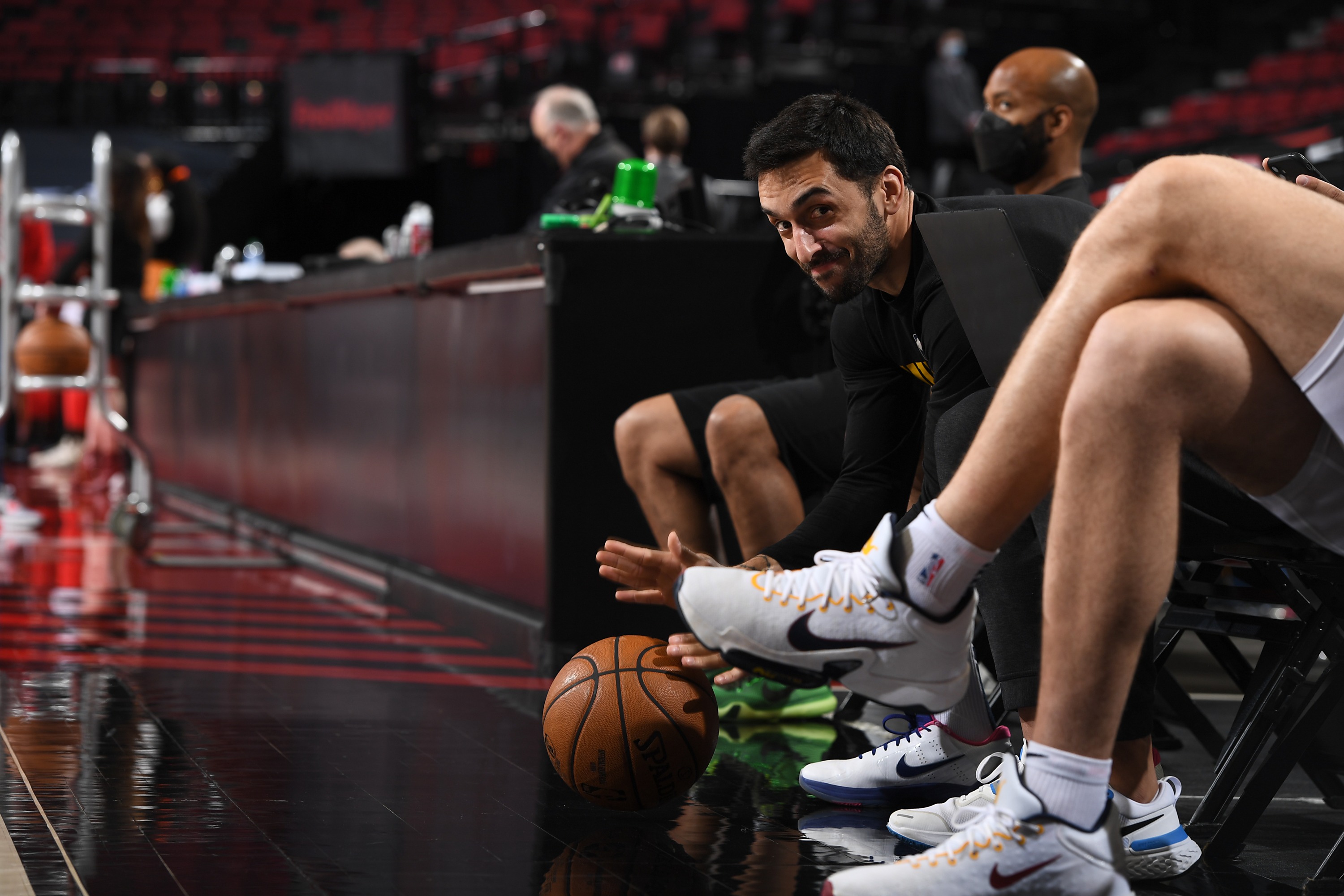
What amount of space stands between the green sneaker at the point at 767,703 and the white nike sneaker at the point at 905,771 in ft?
2.16

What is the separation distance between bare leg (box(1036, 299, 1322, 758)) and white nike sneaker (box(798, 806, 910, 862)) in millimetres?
613

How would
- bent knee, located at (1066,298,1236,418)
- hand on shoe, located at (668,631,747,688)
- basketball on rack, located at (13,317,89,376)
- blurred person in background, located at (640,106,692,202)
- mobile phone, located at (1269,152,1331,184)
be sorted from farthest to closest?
1. blurred person in background, located at (640,106,692,202)
2. basketball on rack, located at (13,317,89,376)
3. mobile phone, located at (1269,152,1331,184)
4. hand on shoe, located at (668,631,747,688)
5. bent knee, located at (1066,298,1236,418)

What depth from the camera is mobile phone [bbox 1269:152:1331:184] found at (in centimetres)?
219

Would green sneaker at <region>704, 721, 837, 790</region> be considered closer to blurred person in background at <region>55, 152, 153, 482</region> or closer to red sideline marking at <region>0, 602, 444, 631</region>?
red sideline marking at <region>0, 602, 444, 631</region>

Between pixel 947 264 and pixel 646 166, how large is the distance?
6.01ft

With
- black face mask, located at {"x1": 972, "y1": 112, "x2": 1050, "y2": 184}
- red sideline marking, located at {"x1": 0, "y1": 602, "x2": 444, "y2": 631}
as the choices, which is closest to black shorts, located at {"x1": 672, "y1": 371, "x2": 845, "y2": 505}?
black face mask, located at {"x1": 972, "y1": 112, "x2": 1050, "y2": 184}

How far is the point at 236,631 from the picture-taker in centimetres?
427

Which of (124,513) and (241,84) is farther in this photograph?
(241,84)

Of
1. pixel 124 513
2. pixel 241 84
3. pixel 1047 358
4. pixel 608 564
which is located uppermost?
pixel 241 84

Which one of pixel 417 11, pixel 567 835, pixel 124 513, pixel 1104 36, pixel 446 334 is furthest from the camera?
pixel 417 11

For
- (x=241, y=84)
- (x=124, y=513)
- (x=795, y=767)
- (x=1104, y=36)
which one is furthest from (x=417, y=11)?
(x=795, y=767)

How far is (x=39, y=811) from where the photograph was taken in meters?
2.24

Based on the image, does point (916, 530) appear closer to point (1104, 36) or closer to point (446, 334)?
point (446, 334)

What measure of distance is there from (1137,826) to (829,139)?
3.49 ft
